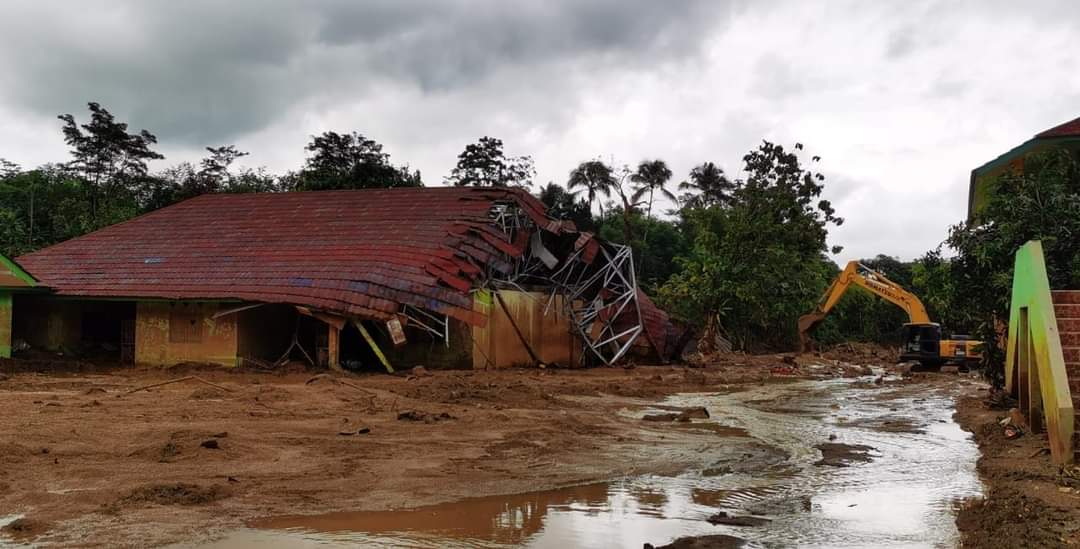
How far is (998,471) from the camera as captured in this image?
→ 27.1ft

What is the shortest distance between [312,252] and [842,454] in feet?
50.7

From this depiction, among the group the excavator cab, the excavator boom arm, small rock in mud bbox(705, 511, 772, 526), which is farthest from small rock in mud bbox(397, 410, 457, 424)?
the excavator boom arm

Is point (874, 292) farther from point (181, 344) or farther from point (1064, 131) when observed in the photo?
point (181, 344)

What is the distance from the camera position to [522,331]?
22688 millimetres

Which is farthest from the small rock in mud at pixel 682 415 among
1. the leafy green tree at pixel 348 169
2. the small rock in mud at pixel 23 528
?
the leafy green tree at pixel 348 169

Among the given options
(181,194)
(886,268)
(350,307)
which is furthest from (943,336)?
(886,268)

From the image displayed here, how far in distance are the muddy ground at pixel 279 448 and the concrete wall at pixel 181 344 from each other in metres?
3.28

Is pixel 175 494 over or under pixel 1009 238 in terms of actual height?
under

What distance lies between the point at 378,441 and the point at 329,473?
5.72 ft

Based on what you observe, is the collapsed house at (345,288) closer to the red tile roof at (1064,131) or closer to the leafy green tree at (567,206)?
the red tile roof at (1064,131)

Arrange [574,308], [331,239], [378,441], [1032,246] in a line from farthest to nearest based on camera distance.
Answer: [574,308] < [331,239] < [378,441] < [1032,246]

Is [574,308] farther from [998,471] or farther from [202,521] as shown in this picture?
[202,521]

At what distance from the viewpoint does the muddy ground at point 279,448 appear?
6.52 m

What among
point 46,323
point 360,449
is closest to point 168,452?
point 360,449
